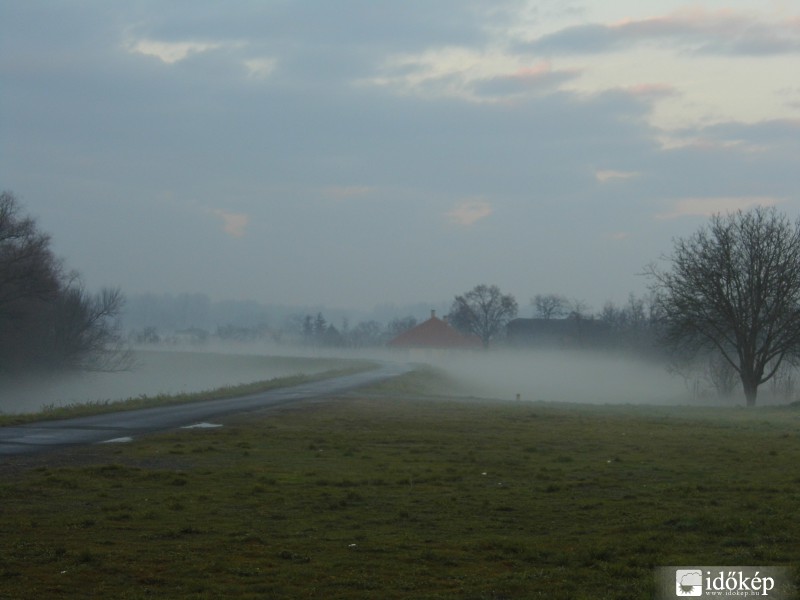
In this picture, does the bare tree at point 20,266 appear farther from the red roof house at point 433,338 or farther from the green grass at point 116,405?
the red roof house at point 433,338

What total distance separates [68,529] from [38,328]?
5813cm

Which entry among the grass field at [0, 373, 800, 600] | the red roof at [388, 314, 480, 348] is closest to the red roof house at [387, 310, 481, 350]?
the red roof at [388, 314, 480, 348]

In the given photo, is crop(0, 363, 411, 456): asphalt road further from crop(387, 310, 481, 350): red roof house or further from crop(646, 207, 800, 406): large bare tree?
crop(387, 310, 481, 350): red roof house

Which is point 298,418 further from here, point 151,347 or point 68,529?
point 151,347

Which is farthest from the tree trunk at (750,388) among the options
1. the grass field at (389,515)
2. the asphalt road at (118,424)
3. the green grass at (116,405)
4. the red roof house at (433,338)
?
the red roof house at (433,338)

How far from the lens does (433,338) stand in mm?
124312

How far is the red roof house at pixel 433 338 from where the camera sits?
123 meters

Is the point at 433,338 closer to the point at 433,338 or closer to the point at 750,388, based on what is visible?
the point at 433,338

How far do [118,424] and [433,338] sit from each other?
10069 centimetres

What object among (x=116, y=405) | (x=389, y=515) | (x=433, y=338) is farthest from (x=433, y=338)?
(x=389, y=515)

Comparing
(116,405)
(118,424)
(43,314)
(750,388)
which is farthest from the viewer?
(43,314)

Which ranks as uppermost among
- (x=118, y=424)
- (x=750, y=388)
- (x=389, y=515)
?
(x=118, y=424)

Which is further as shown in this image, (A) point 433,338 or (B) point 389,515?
(A) point 433,338

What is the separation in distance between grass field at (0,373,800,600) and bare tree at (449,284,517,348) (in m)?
A: 133
